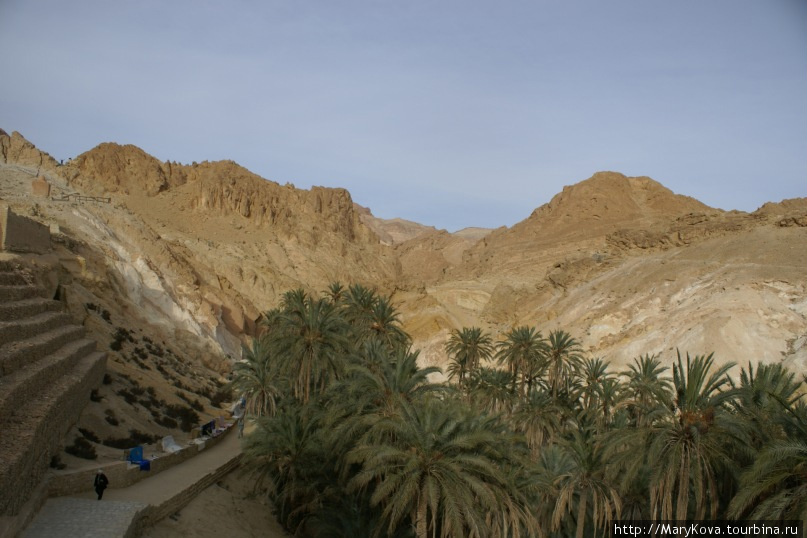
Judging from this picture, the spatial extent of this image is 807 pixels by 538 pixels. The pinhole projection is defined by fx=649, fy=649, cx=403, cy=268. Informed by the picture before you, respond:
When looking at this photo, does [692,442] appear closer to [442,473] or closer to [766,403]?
[766,403]

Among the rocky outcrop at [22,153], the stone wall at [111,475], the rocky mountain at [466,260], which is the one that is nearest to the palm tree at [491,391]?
the rocky mountain at [466,260]

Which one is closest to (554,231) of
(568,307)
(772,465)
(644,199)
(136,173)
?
Result: (644,199)

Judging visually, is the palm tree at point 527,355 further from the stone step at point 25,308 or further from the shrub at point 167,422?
the stone step at point 25,308

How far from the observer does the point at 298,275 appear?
94188 millimetres

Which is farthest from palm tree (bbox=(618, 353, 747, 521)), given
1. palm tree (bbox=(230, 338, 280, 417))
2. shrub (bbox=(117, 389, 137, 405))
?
shrub (bbox=(117, 389, 137, 405))

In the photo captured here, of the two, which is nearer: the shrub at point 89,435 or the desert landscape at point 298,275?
the shrub at point 89,435

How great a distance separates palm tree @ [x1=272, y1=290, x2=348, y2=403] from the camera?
27.4 metres

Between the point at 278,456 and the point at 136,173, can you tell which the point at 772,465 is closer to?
the point at 278,456

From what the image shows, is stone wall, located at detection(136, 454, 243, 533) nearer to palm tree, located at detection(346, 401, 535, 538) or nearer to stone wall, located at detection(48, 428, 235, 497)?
stone wall, located at detection(48, 428, 235, 497)

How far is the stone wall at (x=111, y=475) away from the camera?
16.6 m

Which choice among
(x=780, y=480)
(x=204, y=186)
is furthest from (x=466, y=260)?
(x=780, y=480)

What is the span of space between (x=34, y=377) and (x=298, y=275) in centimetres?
7764

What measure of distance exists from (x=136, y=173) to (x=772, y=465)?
98.3m

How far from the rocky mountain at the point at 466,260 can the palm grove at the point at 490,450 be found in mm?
18006
